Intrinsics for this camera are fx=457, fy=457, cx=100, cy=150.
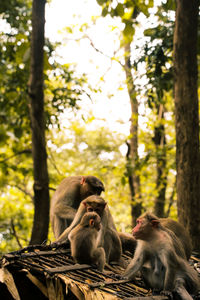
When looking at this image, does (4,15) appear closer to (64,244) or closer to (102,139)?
(64,244)

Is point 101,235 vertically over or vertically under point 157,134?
under

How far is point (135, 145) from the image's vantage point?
1396 centimetres

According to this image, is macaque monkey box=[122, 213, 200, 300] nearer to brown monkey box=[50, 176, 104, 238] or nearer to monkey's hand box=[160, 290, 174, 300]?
monkey's hand box=[160, 290, 174, 300]

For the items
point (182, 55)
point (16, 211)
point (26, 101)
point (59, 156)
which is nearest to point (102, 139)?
point (59, 156)

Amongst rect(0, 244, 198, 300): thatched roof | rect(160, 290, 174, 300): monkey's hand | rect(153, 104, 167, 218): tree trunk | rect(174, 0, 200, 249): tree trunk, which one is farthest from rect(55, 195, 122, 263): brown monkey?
rect(153, 104, 167, 218): tree trunk

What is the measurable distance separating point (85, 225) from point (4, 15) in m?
5.85

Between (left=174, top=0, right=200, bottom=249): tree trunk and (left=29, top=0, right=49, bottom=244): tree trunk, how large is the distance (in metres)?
2.03

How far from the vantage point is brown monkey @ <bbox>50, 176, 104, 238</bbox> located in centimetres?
598

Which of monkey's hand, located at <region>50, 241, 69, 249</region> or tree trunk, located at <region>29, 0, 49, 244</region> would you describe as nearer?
monkey's hand, located at <region>50, 241, 69, 249</region>

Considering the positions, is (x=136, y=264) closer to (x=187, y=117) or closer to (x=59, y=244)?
(x=59, y=244)

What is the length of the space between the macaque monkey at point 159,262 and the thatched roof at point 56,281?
15 centimetres

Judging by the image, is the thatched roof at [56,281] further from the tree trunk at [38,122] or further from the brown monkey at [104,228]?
Answer: the tree trunk at [38,122]

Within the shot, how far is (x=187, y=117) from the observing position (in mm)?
6848

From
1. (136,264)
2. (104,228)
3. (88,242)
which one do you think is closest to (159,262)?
(136,264)
